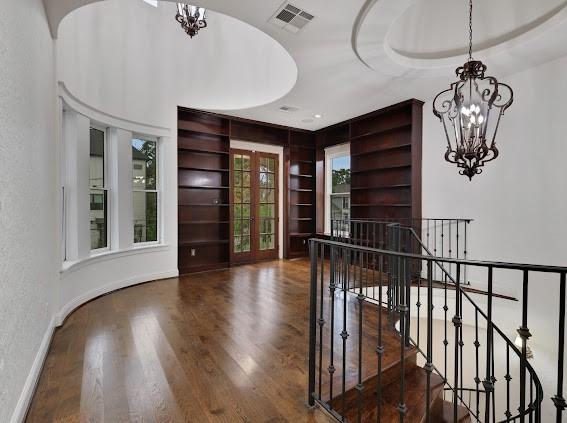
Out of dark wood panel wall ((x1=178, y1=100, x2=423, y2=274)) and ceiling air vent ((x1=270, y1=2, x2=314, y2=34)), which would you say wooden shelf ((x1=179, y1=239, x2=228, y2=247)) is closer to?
dark wood panel wall ((x1=178, y1=100, x2=423, y2=274))

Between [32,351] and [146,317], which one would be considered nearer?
[32,351]

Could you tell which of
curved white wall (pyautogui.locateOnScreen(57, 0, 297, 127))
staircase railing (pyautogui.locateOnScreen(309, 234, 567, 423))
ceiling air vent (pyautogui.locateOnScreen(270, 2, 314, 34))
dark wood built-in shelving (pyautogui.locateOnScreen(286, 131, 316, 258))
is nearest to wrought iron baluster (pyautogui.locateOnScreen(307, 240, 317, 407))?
staircase railing (pyautogui.locateOnScreen(309, 234, 567, 423))

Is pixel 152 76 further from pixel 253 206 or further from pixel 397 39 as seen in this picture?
pixel 397 39

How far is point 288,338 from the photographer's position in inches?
110

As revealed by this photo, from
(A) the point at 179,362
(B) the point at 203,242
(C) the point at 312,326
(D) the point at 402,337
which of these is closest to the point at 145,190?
(B) the point at 203,242

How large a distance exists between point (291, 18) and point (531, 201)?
378cm

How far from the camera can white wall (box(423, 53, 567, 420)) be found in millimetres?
A: 3701

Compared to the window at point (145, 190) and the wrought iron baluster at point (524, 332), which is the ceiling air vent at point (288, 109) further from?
the wrought iron baluster at point (524, 332)

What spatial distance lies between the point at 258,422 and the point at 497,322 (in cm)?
415

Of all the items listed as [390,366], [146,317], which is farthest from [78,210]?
[390,366]

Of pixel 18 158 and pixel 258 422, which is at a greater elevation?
pixel 18 158

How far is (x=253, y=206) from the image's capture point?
21.7ft

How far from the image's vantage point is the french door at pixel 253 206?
635 cm

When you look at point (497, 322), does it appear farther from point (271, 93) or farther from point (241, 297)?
point (271, 93)
